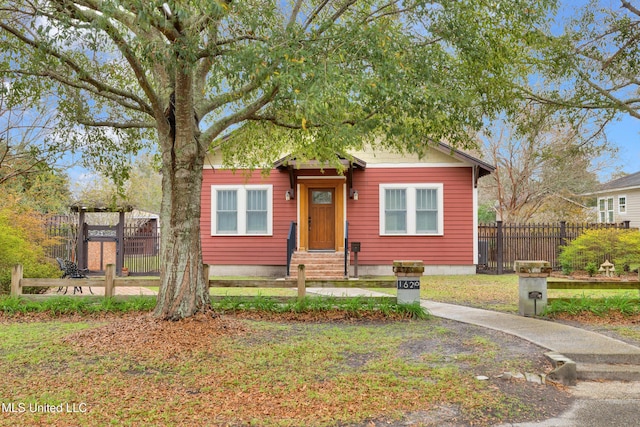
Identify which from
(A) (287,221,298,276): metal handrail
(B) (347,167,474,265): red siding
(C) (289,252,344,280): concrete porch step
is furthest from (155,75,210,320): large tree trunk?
(B) (347,167,474,265): red siding

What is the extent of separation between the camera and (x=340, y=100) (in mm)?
5527

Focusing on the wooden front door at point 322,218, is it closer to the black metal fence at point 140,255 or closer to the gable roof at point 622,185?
the black metal fence at point 140,255

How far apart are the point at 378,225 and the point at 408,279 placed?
8.67m

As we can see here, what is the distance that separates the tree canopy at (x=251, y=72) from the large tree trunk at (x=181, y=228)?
2 centimetres

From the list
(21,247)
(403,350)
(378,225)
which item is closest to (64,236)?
(21,247)

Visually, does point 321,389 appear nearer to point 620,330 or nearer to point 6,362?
point 6,362

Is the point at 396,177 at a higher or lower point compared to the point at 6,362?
higher

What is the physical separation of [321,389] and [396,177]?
1329 cm

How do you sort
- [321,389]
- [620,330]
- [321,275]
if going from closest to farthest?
[321,389] < [620,330] < [321,275]

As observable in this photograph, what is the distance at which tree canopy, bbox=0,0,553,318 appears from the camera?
568 centimetres

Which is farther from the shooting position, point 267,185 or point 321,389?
point 267,185

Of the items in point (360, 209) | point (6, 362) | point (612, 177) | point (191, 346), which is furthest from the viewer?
point (612, 177)

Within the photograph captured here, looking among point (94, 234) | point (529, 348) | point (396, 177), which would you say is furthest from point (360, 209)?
point (529, 348)

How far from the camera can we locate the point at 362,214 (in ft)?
57.5
